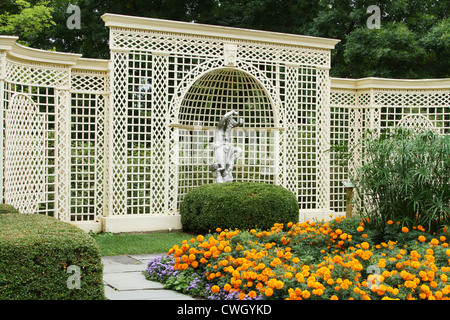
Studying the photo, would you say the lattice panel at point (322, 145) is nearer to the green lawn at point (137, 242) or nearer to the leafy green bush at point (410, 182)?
the green lawn at point (137, 242)

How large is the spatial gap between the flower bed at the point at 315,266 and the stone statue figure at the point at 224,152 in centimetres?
355

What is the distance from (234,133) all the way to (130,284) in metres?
6.29

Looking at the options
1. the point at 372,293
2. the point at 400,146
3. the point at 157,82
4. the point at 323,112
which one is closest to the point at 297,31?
the point at 323,112

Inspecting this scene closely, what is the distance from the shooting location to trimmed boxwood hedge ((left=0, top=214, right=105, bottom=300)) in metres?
4.32

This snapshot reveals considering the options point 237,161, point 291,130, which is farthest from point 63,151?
Result: point 291,130

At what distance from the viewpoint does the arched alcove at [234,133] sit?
10695mm

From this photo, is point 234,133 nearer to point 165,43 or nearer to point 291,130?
point 291,130

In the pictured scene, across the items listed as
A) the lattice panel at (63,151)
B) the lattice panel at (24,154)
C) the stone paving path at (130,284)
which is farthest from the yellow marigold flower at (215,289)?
the lattice panel at (63,151)

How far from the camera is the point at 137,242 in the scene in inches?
328

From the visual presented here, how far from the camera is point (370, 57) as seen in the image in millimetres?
14352

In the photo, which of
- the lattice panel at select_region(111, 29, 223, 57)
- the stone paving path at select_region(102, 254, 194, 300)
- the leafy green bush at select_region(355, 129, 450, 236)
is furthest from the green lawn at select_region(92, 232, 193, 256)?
the lattice panel at select_region(111, 29, 223, 57)

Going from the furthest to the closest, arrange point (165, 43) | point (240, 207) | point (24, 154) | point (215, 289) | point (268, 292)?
point (165, 43) < point (240, 207) < point (24, 154) < point (215, 289) < point (268, 292)

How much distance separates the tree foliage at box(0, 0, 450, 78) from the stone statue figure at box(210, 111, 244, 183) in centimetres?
544
